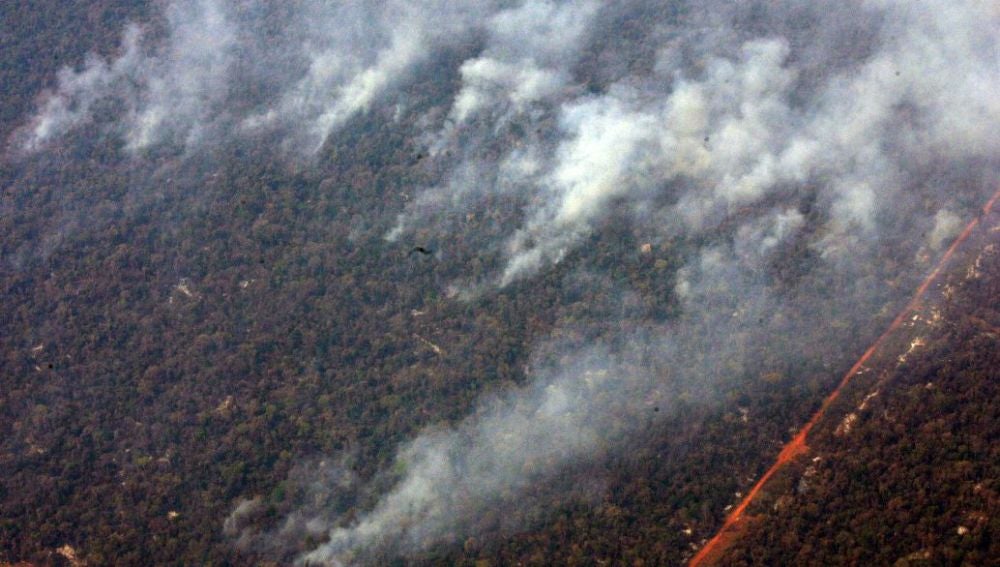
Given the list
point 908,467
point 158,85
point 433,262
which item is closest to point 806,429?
point 908,467

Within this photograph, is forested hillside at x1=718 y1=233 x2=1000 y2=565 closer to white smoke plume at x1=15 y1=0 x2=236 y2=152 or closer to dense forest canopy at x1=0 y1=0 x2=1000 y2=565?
dense forest canopy at x1=0 y1=0 x2=1000 y2=565

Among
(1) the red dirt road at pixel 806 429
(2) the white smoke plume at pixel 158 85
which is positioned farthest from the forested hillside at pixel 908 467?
(2) the white smoke plume at pixel 158 85

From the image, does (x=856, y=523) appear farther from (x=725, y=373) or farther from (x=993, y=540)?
(x=725, y=373)

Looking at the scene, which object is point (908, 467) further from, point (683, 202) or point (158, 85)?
point (158, 85)

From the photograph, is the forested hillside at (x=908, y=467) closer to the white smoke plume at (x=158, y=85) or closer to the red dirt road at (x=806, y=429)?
the red dirt road at (x=806, y=429)

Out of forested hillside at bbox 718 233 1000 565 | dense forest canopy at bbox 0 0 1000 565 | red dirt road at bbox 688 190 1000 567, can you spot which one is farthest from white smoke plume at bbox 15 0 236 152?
forested hillside at bbox 718 233 1000 565

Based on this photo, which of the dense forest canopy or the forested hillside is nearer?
the forested hillside
